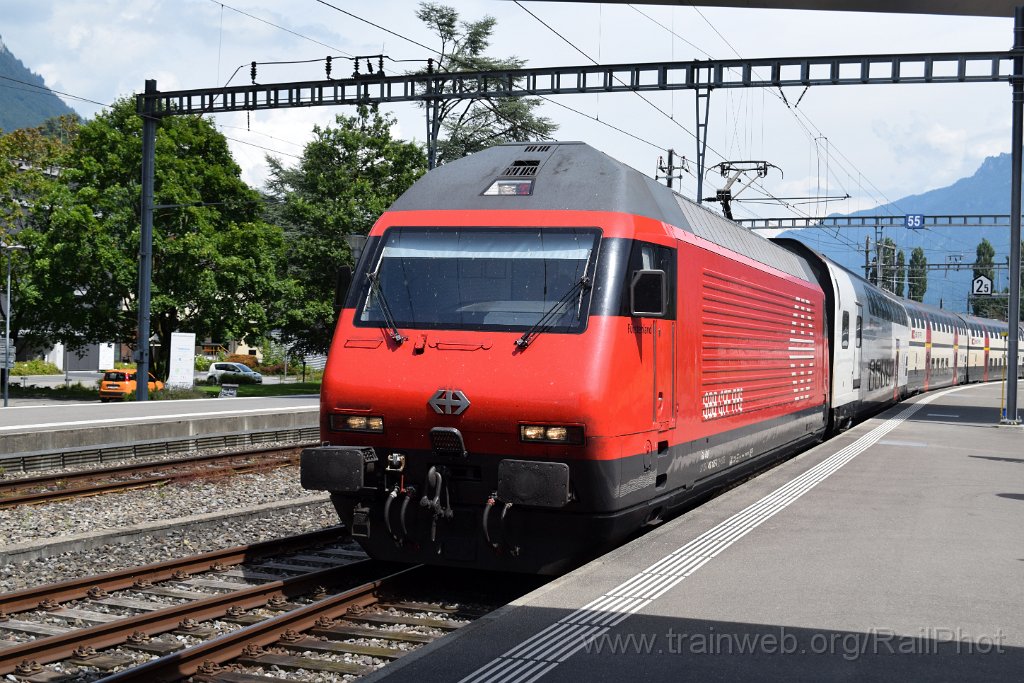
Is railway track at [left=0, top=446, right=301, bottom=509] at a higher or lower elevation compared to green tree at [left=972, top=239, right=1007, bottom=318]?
lower

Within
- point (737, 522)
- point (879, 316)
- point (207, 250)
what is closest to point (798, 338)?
point (737, 522)

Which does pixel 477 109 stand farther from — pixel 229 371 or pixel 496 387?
pixel 496 387

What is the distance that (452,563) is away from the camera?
8.09 metres

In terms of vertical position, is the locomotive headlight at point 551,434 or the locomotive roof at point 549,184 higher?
the locomotive roof at point 549,184

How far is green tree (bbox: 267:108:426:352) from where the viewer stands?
42.6m

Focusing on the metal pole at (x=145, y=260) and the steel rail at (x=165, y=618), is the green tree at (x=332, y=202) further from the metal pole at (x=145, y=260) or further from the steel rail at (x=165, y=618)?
the steel rail at (x=165, y=618)

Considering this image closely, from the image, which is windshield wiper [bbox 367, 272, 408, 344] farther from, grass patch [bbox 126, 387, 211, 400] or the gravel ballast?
grass patch [bbox 126, 387, 211, 400]

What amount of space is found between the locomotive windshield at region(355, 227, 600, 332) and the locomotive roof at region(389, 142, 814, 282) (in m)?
0.33

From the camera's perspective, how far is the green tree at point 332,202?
42.6 meters

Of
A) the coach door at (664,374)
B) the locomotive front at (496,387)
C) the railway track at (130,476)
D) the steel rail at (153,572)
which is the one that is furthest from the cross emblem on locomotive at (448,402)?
the railway track at (130,476)

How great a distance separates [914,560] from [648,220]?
3.34m

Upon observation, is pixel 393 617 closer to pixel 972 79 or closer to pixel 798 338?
pixel 798 338

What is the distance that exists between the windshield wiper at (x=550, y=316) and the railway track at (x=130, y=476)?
26.5 feet

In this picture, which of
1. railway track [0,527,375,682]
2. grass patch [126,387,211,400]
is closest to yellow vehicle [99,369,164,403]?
grass patch [126,387,211,400]
